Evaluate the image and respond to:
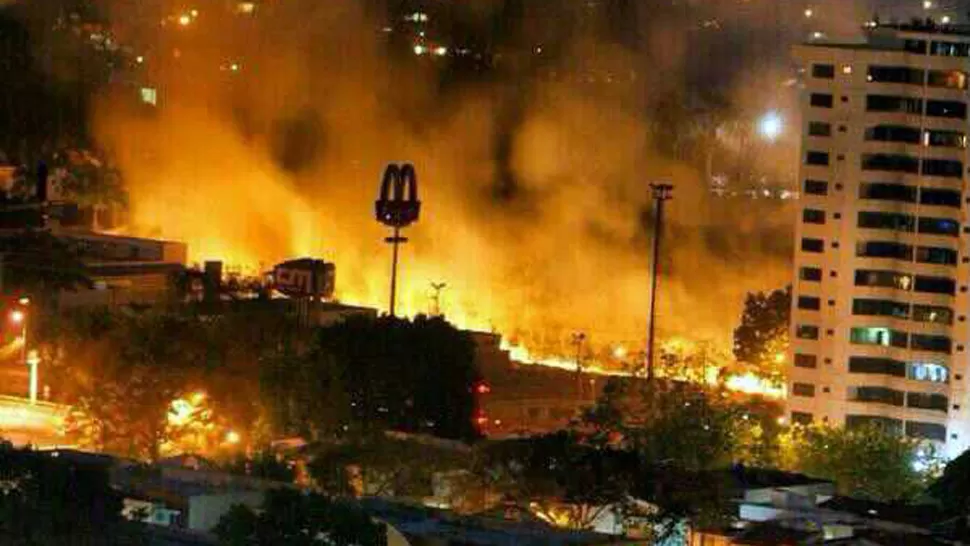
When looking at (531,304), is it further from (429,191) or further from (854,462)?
(854,462)

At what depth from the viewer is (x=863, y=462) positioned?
18.6 m

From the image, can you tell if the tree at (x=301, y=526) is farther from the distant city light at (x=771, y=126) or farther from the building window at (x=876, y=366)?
the distant city light at (x=771, y=126)

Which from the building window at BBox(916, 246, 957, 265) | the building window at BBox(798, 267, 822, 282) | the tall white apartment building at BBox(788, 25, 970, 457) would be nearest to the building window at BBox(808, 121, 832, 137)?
the tall white apartment building at BBox(788, 25, 970, 457)

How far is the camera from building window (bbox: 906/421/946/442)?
2139 centimetres

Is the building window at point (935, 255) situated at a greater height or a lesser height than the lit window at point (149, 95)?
lesser

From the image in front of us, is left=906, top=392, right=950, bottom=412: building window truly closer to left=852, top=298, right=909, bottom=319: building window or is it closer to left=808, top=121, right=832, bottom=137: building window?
left=852, top=298, right=909, bottom=319: building window

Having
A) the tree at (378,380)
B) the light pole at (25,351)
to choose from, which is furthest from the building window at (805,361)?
the light pole at (25,351)

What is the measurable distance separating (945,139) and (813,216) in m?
1.10

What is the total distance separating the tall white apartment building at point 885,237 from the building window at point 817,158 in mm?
16

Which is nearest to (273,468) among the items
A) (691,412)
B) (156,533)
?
(156,533)

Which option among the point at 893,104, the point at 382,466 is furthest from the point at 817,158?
the point at 382,466

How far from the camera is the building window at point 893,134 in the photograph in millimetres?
22172

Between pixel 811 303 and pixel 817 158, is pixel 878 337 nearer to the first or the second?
pixel 811 303

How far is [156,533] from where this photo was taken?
11.6 meters
